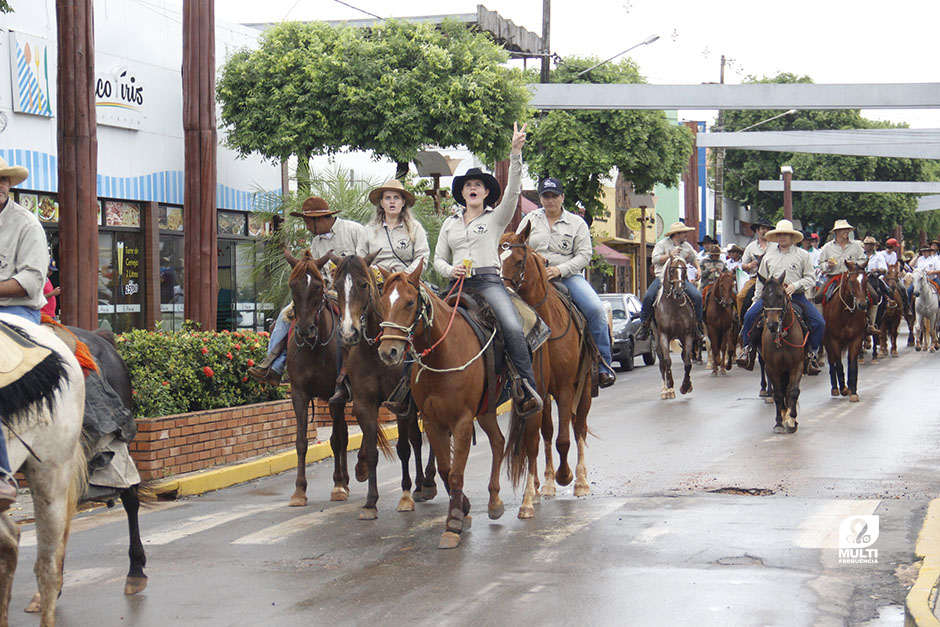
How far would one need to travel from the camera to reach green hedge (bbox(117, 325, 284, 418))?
11.3 metres

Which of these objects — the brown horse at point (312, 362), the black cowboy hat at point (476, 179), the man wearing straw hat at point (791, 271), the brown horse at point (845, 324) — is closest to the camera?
the black cowboy hat at point (476, 179)

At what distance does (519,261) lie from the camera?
984 centimetres

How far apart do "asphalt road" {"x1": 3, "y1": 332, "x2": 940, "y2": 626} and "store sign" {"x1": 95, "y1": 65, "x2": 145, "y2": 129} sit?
10.7 m

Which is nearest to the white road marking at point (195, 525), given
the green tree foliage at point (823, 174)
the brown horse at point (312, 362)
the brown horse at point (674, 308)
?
the brown horse at point (312, 362)

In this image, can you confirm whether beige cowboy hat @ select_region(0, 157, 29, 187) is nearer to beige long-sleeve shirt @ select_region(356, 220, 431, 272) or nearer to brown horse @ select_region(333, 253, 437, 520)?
brown horse @ select_region(333, 253, 437, 520)

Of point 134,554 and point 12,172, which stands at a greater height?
point 12,172

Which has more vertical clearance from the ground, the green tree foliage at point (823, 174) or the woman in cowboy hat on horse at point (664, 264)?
the green tree foliage at point (823, 174)

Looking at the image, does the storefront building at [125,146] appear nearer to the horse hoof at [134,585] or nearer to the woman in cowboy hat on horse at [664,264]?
the woman in cowboy hat on horse at [664,264]

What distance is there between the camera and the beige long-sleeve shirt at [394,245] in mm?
10375

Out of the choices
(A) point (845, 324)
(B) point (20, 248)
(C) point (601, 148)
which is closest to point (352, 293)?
(B) point (20, 248)

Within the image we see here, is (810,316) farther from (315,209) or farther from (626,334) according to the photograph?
(626,334)

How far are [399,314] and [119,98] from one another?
15.1 m

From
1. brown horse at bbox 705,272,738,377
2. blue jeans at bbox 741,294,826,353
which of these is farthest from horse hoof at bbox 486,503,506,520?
brown horse at bbox 705,272,738,377

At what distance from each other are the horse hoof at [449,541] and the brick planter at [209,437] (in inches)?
150
